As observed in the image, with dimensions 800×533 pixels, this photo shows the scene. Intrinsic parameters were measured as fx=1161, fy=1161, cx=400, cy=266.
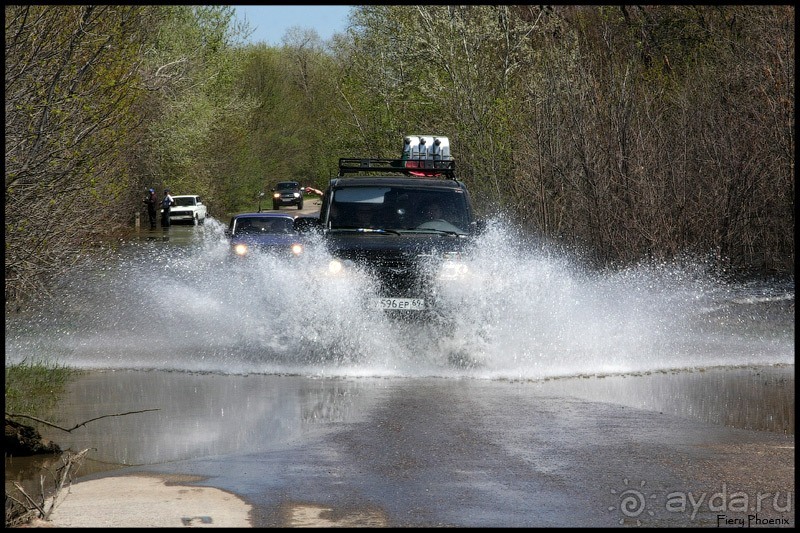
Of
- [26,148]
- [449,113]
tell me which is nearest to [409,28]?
[449,113]

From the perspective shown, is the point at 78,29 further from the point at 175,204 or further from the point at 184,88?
the point at 175,204

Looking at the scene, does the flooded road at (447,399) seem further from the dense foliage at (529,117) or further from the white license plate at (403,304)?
the dense foliage at (529,117)

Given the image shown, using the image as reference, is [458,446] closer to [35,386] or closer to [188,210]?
[35,386]

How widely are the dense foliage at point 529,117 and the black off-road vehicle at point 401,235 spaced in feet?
11.5

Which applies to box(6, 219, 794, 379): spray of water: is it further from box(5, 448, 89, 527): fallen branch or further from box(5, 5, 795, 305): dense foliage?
box(5, 448, 89, 527): fallen branch

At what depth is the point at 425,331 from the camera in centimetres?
1281

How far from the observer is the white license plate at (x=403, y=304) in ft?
42.0

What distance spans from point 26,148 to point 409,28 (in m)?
21.2

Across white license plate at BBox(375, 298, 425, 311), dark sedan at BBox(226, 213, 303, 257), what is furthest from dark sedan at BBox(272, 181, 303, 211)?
white license plate at BBox(375, 298, 425, 311)

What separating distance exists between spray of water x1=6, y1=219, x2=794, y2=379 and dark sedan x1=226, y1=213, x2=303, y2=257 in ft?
29.8

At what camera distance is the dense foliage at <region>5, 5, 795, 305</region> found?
575 inches

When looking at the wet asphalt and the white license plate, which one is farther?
the white license plate

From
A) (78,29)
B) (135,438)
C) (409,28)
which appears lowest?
(135,438)

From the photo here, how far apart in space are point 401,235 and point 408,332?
156cm
